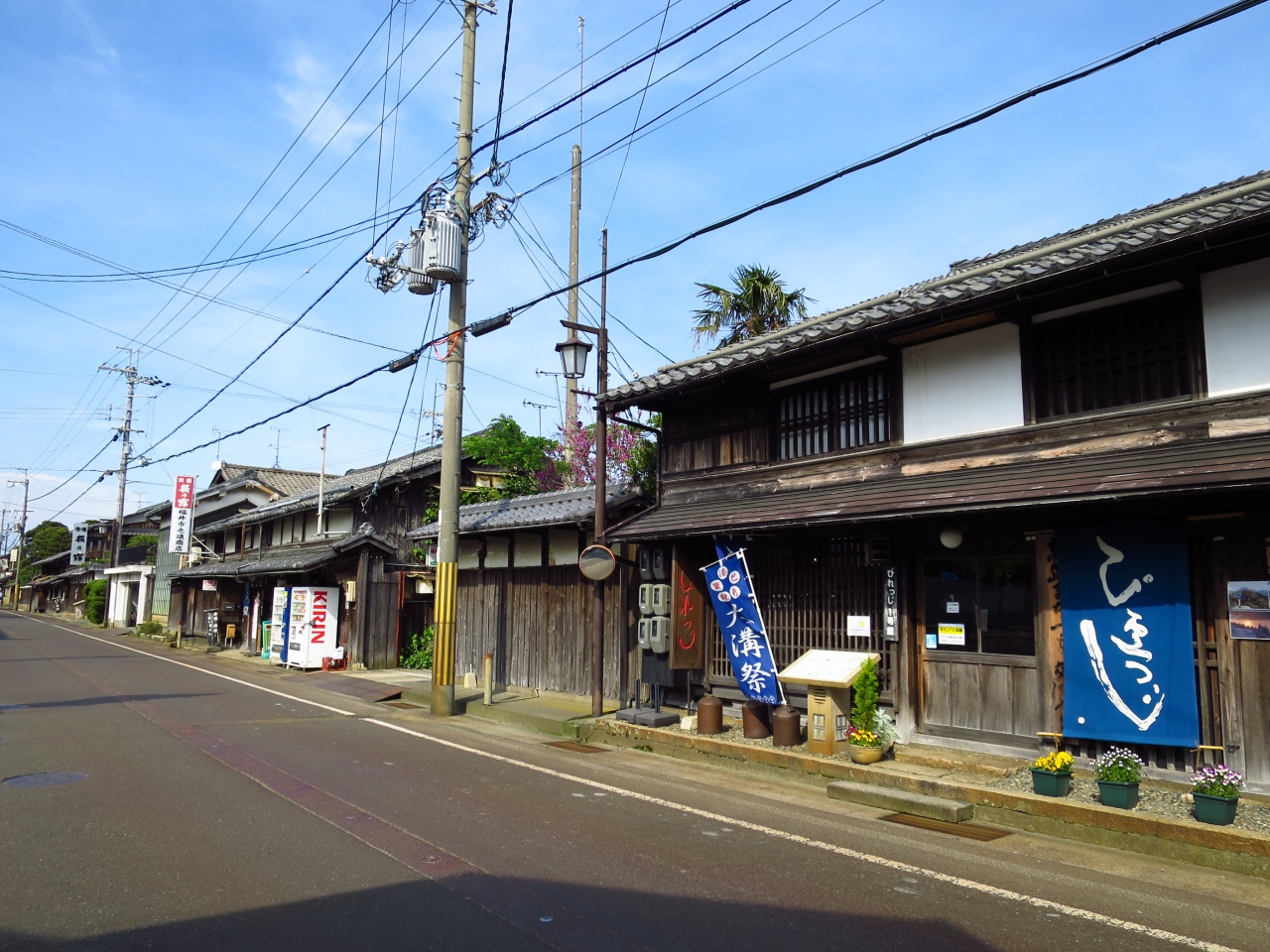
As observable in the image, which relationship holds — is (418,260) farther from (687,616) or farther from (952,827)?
(952,827)

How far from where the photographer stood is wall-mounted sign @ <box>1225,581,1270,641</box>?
8102 mm

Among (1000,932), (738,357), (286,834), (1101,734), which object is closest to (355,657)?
(738,357)

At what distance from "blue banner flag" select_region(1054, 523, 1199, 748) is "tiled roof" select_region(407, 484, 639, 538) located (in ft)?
28.3

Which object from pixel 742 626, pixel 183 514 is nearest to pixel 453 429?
pixel 742 626

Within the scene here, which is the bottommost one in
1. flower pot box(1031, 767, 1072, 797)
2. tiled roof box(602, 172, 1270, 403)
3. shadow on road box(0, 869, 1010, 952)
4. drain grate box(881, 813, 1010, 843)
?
drain grate box(881, 813, 1010, 843)

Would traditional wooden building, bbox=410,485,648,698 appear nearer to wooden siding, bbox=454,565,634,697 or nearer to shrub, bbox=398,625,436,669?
wooden siding, bbox=454,565,634,697

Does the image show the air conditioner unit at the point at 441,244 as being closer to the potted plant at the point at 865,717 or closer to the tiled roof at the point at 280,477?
the potted plant at the point at 865,717

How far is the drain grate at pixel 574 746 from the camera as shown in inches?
495

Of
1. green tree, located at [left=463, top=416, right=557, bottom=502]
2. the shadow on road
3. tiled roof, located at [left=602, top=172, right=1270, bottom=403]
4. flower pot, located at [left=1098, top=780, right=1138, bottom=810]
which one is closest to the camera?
the shadow on road

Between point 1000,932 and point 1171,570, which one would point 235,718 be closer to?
point 1000,932

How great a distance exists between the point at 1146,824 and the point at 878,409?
610cm

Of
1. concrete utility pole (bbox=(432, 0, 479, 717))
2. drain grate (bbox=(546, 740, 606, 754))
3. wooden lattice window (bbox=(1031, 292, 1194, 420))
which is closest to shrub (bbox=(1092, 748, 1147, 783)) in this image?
wooden lattice window (bbox=(1031, 292, 1194, 420))

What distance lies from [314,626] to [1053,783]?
2132 centimetres

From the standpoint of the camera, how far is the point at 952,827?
26.8 feet
